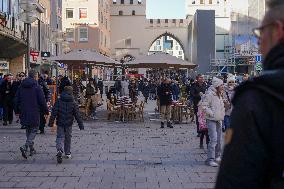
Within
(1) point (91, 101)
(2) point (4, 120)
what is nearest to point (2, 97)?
(2) point (4, 120)

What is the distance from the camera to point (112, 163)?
10.2 metres

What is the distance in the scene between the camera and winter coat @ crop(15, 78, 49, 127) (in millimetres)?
10820

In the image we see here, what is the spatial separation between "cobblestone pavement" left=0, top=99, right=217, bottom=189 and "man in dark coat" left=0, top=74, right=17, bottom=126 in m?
2.61

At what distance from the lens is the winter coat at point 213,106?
10.1 metres

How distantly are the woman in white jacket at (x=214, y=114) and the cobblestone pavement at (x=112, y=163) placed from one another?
1.03ft

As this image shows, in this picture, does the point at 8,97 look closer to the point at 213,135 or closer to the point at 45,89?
the point at 45,89

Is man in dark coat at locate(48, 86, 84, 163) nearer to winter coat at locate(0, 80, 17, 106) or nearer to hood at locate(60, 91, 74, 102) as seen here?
hood at locate(60, 91, 74, 102)

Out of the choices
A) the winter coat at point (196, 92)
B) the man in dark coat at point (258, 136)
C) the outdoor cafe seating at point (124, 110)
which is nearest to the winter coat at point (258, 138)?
the man in dark coat at point (258, 136)

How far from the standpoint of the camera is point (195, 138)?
14836 millimetres

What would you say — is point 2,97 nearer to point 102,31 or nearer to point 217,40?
point 217,40

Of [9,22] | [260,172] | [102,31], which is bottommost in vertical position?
[260,172]

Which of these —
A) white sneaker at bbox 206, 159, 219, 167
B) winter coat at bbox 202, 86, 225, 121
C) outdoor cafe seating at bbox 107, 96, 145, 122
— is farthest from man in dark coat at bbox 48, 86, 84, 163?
outdoor cafe seating at bbox 107, 96, 145, 122

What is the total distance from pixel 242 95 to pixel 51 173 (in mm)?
7375

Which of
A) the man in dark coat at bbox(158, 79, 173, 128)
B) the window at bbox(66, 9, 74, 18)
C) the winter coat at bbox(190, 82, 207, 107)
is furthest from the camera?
the window at bbox(66, 9, 74, 18)
